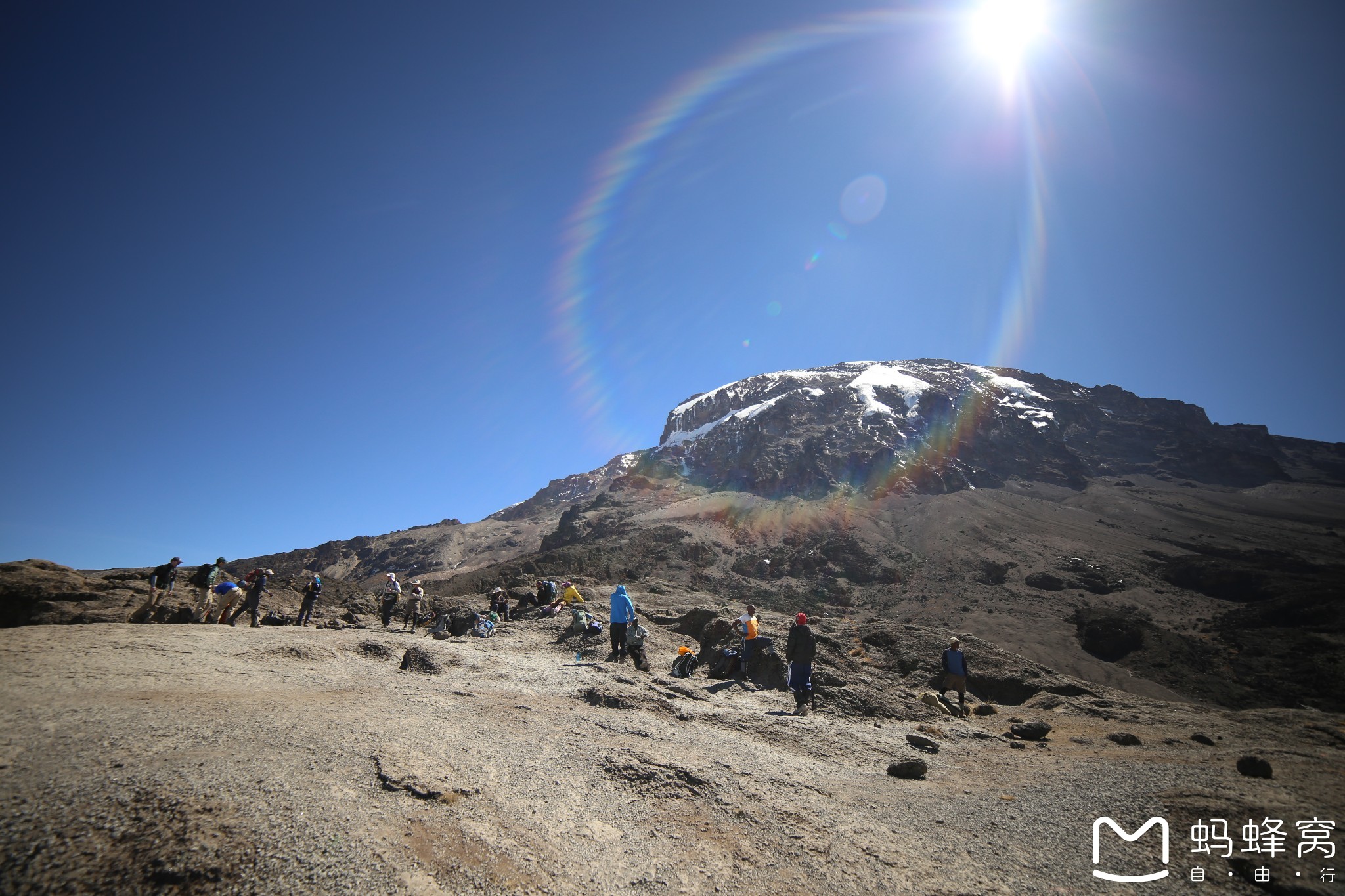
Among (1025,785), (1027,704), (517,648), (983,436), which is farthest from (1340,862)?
(983,436)

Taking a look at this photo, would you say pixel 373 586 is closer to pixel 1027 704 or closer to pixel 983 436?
pixel 1027 704

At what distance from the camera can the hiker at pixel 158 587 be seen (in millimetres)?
13750

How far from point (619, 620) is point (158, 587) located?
41.0 ft

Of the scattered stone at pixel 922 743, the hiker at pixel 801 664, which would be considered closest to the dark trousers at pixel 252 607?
the hiker at pixel 801 664

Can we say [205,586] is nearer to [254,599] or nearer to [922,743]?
[254,599]

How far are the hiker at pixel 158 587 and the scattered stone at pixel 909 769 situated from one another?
1734 cm

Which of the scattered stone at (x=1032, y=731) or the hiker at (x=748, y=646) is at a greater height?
the hiker at (x=748, y=646)

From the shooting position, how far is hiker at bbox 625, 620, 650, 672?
13344mm

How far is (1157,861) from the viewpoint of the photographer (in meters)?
4.92

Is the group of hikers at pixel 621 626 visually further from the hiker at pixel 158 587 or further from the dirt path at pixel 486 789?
the dirt path at pixel 486 789

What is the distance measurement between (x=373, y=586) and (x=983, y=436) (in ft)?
370

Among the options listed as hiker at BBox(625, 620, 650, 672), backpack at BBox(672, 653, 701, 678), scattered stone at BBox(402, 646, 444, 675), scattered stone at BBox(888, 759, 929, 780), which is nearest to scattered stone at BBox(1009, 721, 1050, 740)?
scattered stone at BBox(888, 759, 929, 780)

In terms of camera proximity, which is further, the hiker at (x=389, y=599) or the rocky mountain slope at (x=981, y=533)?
the rocky mountain slope at (x=981, y=533)

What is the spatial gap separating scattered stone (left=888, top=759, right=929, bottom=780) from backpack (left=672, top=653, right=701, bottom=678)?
21.2 feet
